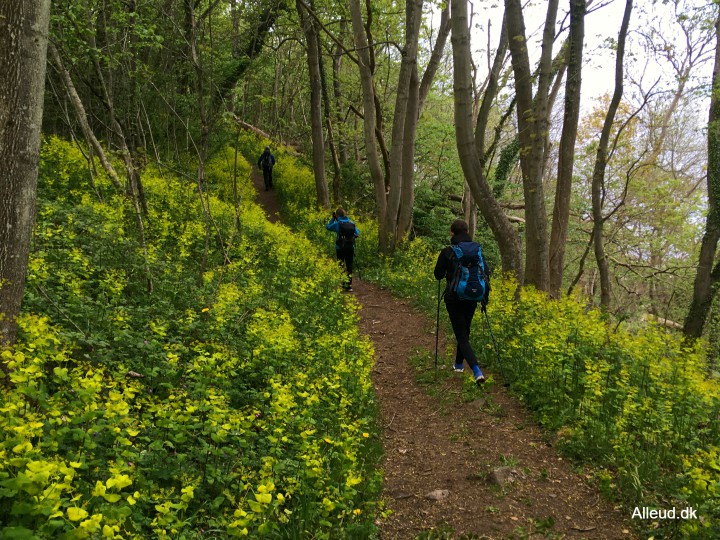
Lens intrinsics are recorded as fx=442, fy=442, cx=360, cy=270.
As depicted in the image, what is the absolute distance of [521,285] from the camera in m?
8.96

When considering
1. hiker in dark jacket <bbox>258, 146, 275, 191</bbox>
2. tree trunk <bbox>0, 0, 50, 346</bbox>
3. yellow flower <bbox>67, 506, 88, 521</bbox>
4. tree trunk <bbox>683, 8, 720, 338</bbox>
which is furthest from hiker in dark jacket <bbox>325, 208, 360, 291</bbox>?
hiker in dark jacket <bbox>258, 146, 275, 191</bbox>

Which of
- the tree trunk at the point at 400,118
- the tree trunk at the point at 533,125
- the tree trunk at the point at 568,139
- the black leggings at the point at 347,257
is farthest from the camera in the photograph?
the tree trunk at the point at 400,118

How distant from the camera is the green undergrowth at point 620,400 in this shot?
11.4ft

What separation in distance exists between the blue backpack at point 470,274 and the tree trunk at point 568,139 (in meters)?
4.56

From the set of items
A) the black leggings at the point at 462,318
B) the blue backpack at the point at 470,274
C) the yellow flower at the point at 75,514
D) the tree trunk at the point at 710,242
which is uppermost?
the tree trunk at the point at 710,242

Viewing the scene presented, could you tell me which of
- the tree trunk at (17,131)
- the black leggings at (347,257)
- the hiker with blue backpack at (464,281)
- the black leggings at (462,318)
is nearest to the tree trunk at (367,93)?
the black leggings at (347,257)

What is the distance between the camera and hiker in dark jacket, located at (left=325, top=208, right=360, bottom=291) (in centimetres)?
1012

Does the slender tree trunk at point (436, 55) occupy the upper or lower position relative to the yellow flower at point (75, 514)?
upper

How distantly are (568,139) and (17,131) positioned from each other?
9144 mm

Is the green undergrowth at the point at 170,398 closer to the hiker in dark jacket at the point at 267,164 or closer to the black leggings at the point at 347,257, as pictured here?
the black leggings at the point at 347,257

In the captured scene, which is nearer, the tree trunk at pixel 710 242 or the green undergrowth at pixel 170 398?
the green undergrowth at pixel 170 398

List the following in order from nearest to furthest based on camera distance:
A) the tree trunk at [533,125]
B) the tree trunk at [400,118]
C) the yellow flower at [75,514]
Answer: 1. the yellow flower at [75,514]
2. the tree trunk at [533,125]
3. the tree trunk at [400,118]

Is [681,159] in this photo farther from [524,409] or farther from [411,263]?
[524,409]

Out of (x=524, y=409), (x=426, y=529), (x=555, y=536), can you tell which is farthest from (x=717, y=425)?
(x=426, y=529)
